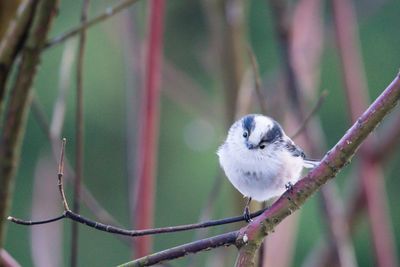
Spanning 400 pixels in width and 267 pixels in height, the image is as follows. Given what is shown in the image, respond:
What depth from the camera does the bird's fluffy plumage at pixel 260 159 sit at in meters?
1.39

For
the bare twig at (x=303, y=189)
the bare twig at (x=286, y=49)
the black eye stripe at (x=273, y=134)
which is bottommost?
the bare twig at (x=303, y=189)

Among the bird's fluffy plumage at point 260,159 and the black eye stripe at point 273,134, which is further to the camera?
the black eye stripe at point 273,134

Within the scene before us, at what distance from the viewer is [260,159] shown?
1471 millimetres

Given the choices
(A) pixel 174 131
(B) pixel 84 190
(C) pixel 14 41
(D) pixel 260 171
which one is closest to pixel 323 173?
(D) pixel 260 171

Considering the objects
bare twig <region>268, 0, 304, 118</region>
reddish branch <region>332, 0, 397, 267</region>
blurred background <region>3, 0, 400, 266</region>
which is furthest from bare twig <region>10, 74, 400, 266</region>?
blurred background <region>3, 0, 400, 266</region>

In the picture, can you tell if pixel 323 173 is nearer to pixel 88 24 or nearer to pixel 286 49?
pixel 88 24

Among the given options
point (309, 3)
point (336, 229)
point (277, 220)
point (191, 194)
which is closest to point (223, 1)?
point (309, 3)

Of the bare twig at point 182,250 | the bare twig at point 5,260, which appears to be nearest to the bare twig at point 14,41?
the bare twig at point 5,260

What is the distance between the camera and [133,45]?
179cm

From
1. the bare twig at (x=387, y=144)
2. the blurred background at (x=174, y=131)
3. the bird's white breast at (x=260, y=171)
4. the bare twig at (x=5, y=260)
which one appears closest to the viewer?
the bare twig at (x=5, y=260)

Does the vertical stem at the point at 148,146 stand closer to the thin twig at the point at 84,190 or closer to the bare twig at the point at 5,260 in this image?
the thin twig at the point at 84,190

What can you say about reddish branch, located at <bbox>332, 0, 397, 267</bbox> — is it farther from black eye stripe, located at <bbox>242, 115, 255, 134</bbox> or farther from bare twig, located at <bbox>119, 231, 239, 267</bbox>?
bare twig, located at <bbox>119, 231, 239, 267</bbox>

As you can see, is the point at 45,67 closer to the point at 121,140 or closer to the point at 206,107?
the point at 121,140

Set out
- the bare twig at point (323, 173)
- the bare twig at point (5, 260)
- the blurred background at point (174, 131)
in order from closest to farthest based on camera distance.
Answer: the bare twig at point (323, 173)
the bare twig at point (5, 260)
the blurred background at point (174, 131)
